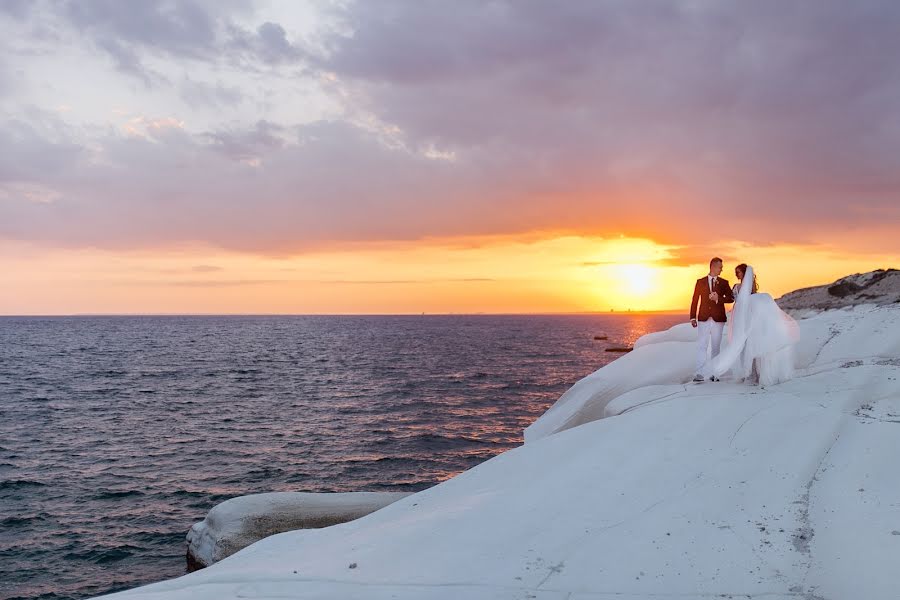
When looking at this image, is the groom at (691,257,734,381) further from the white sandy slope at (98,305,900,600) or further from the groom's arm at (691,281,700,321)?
the white sandy slope at (98,305,900,600)

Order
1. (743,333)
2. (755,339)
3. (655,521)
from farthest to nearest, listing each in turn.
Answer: (743,333)
(755,339)
(655,521)

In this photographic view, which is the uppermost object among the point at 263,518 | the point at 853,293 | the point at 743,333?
the point at 853,293

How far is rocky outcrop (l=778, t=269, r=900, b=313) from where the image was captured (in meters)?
17.8

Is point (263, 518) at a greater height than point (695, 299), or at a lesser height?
lesser

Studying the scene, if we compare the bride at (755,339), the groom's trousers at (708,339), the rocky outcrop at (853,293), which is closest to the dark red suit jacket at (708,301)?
the groom's trousers at (708,339)

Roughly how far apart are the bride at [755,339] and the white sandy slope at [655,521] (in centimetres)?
71

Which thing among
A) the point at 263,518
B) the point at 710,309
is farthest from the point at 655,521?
the point at 263,518

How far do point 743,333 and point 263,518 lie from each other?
33.8 feet

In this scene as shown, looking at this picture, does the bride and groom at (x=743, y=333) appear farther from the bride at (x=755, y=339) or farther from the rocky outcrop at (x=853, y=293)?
the rocky outcrop at (x=853, y=293)

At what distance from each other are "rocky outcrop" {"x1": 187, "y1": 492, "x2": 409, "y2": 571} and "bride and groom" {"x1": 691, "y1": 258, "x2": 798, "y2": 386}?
25.5 ft

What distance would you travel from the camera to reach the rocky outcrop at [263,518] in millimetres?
12734

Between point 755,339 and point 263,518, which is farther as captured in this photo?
point 263,518

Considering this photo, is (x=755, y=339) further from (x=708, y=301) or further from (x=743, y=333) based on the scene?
(x=708, y=301)

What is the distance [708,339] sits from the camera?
1240 centimetres
